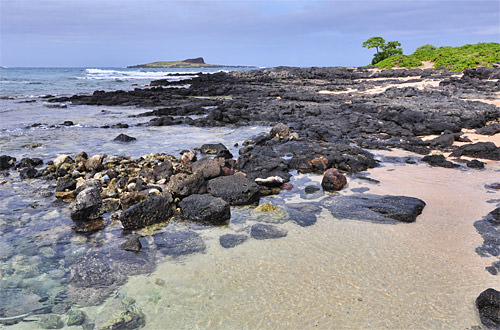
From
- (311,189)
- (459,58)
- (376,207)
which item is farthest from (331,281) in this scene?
(459,58)

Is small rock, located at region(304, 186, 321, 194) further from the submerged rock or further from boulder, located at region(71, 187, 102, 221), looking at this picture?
boulder, located at region(71, 187, 102, 221)

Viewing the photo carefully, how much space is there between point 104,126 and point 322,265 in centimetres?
1512

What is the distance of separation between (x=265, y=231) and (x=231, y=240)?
607mm

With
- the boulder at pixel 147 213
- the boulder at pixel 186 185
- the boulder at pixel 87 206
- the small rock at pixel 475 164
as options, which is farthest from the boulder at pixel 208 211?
the small rock at pixel 475 164

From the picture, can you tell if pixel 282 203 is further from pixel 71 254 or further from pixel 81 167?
pixel 81 167

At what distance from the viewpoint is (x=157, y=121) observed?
1741 centimetres

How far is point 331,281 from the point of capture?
4.08m

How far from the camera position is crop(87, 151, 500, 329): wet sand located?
3.47 m

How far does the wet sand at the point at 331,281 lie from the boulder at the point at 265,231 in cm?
16

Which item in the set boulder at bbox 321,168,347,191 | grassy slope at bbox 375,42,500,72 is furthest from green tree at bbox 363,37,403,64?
boulder at bbox 321,168,347,191

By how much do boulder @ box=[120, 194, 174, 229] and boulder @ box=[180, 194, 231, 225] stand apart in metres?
0.33

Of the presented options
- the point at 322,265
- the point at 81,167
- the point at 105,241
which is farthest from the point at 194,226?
the point at 81,167

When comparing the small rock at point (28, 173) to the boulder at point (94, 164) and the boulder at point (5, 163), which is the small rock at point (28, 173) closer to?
the boulder at point (5, 163)

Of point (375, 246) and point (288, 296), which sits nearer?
point (288, 296)
